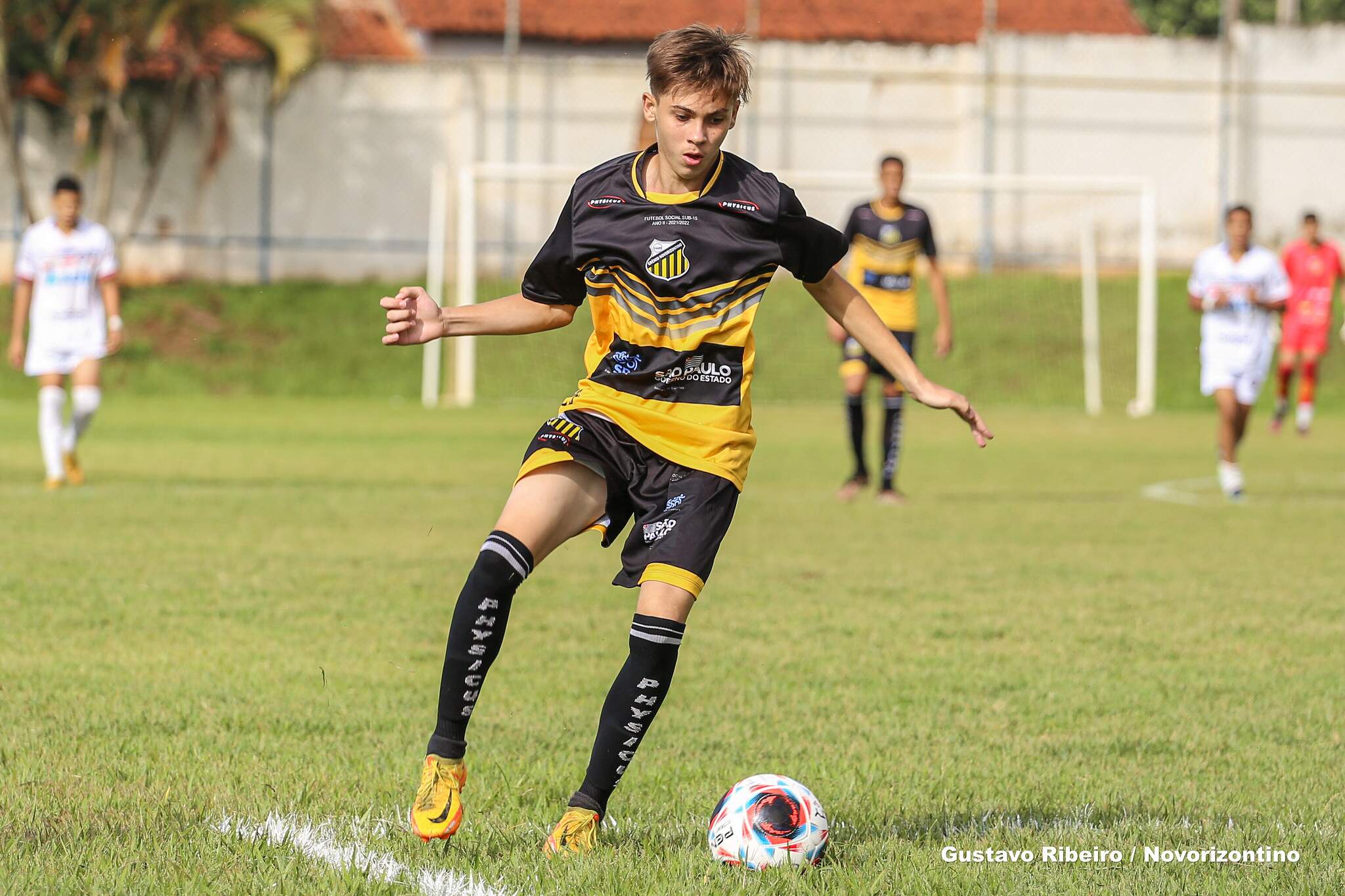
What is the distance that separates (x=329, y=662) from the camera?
580 centimetres

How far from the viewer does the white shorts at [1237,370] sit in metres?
12.4

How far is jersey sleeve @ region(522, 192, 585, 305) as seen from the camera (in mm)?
3979

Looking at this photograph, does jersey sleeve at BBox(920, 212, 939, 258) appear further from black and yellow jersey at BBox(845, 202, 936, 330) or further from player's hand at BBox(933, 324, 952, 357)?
player's hand at BBox(933, 324, 952, 357)

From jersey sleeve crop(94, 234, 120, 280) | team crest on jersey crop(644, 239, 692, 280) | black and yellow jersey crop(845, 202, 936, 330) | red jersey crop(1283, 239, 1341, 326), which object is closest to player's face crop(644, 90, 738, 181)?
team crest on jersey crop(644, 239, 692, 280)

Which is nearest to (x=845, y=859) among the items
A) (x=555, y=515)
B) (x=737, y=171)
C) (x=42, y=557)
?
(x=555, y=515)

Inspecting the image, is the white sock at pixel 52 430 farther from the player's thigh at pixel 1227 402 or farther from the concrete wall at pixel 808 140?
the concrete wall at pixel 808 140

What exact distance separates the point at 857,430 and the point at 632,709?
8.50m

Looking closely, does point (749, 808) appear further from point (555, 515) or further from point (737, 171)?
point (737, 171)

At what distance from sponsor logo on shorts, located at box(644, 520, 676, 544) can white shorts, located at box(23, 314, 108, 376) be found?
904 cm

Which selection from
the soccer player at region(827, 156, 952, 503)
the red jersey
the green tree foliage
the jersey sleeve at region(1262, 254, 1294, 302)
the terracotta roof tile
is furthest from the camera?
the green tree foliage

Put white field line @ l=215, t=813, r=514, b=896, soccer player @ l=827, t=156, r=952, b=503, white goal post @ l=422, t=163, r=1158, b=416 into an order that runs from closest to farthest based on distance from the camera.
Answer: white field line @ l=215, t=813, r=514, b=896 < soccer player @ l=827, t=156, r=952, b=503 < white goal post @ l=422, t=163, r=1158, b=416

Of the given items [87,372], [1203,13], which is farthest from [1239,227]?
[1203,13]

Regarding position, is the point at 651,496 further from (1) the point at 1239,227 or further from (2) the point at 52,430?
(1) the point at 1239,227

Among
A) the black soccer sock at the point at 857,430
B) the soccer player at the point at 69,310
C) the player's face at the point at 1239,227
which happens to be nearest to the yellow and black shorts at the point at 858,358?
the black soccer sock at the point at 857,430
